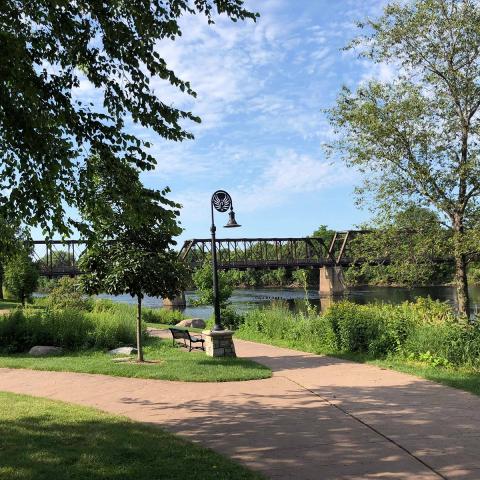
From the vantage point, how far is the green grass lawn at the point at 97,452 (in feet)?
15.6

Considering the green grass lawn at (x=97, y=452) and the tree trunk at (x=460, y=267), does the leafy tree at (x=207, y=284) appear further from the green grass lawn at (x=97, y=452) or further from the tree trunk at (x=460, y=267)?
the green grass lawn at (x=97, y=452)

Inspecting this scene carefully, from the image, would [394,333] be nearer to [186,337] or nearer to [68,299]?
[186,337]

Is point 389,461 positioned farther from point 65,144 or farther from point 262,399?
point 65,144

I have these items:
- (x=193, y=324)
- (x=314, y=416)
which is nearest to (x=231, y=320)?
(x=193, y=324)

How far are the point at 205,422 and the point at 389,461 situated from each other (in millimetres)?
2501

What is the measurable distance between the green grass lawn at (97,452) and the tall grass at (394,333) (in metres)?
6.72

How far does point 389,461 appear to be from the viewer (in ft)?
16.8

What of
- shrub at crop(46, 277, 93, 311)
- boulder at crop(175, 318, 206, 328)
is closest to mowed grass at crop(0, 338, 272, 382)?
shrub at crop(46, 277, 93, 311)

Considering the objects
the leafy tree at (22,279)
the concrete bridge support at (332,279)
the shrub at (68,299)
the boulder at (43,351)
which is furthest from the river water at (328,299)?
the boulder at (43,351)

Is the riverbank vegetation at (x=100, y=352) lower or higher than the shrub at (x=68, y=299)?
lower

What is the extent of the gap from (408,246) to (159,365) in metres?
8.89

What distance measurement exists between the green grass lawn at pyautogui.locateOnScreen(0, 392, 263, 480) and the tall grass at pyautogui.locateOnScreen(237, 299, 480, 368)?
6715 mm

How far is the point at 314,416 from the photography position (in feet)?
22.9

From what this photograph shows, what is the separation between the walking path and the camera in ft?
16.7
